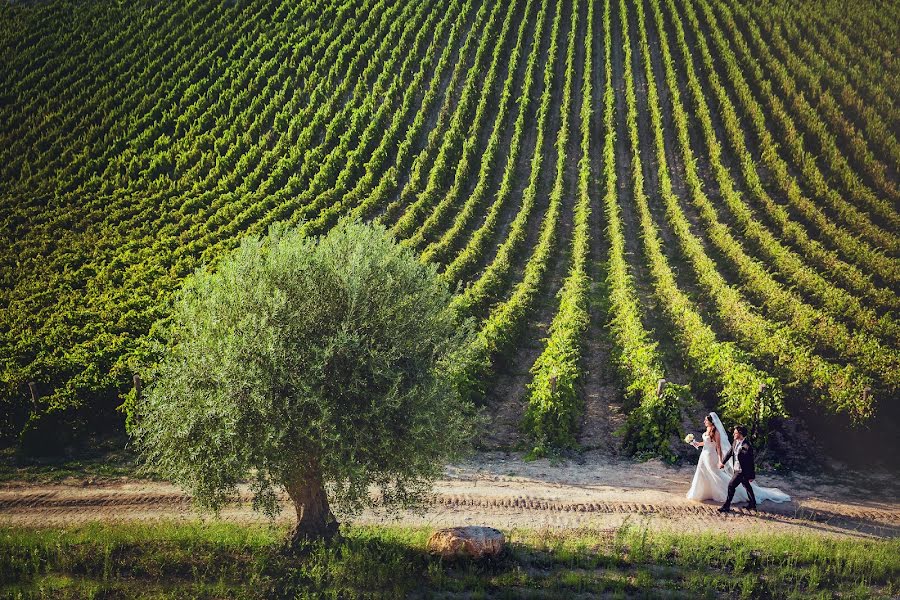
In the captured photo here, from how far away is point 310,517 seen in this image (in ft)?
46.2

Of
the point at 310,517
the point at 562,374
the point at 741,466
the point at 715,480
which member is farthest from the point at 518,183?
the point at 310,517

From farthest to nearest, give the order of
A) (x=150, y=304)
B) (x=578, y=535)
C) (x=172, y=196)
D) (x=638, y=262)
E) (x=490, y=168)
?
1. (x=490, y=168)
2. (x=172, y=196)
3. (x=638, y=262)
4. (x=150, y=304)
5. (x=578, y=535)

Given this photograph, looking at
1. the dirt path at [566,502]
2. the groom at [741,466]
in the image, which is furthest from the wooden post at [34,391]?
the groom at [741,466]

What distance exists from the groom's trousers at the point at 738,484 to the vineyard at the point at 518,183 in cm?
339

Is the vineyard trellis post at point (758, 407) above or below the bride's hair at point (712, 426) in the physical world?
above

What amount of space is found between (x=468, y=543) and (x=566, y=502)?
10.8 feet

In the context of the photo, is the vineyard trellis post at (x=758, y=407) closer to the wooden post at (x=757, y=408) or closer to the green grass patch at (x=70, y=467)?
the wooden post at (x=757, y=408)

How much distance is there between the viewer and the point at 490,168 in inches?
1812

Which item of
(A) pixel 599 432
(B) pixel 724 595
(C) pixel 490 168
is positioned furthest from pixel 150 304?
(C) pixel 490 168

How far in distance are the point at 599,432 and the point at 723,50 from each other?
46265 mm

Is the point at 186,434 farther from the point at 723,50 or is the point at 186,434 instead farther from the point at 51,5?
the point at 51,5

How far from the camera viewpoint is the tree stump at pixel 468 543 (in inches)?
532

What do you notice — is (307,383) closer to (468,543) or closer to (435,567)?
(435,567)

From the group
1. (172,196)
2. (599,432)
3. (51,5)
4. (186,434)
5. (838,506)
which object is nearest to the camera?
(186,434)
